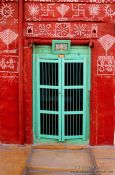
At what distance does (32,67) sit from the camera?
28.1ft

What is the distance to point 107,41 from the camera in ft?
27.6

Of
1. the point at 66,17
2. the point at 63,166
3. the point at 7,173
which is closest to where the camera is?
the point at 7,173

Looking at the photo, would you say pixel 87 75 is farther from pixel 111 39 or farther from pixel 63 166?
pixel 63 166

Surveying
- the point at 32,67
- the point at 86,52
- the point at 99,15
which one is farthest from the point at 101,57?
the point at 32,67

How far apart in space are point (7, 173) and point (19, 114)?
1.92m

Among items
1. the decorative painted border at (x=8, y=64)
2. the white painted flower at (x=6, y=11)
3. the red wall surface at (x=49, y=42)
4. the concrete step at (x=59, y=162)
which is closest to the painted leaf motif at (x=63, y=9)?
the red wall surface at (x=49, y=42)

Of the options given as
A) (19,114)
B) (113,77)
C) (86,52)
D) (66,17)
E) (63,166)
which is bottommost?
(63,166)

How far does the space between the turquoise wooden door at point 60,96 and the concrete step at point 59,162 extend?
476 millimetres

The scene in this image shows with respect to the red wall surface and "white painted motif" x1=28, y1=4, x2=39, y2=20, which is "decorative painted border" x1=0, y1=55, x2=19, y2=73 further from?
"white painted motif" x1=28, y1=4, x2=39, y2=20

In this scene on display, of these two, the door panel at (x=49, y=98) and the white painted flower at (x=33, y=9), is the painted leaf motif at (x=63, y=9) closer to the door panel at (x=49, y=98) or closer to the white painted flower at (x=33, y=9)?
the white painted flower at (x=33, y=9)

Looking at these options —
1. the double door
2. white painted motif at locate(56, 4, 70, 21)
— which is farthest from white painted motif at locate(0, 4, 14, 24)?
the double door

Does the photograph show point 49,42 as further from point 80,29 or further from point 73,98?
point 73,98

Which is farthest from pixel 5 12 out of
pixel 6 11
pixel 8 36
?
pixel 8 36

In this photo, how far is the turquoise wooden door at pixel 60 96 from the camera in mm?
8523
